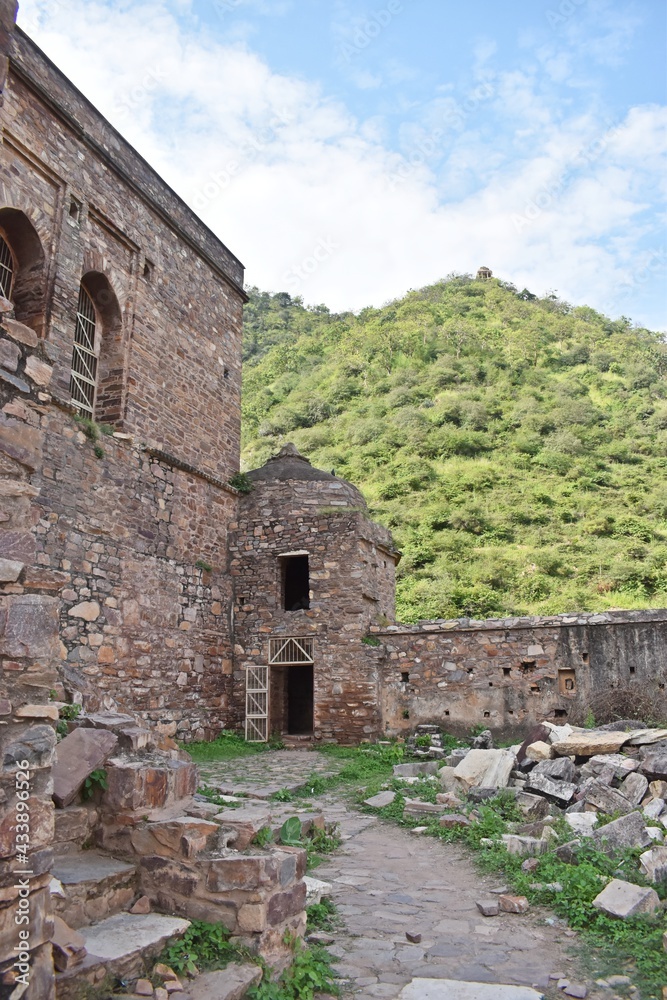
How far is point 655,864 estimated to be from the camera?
4789 millimetres

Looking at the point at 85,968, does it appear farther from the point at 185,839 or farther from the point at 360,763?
the point at 360,763

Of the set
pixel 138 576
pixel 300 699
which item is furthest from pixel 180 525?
pixel 300 699

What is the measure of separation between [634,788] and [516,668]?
4803 millimetres

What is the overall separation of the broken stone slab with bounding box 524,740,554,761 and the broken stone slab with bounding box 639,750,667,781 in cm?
128

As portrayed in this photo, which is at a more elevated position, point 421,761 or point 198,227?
point 198,227

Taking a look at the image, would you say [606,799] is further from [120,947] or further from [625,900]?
[120,947]

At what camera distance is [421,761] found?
1032 centimetres

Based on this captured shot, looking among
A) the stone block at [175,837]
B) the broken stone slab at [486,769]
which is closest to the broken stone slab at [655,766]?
the broken stone slab at [486,769]

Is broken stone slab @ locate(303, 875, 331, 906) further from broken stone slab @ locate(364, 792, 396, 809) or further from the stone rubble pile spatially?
broken stone slab @ locate(364, 792, 396, 809)

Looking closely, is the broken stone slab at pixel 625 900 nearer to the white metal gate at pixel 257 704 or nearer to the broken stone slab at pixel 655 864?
the broken stone slab at pixel 655 864

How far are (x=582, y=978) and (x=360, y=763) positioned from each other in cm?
683

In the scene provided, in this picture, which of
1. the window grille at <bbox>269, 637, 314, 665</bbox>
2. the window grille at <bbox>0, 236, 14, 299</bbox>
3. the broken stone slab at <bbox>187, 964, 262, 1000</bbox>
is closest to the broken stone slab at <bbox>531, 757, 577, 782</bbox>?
the broken stone slab at <bbox>187, 964, 262, 1000</bbox>

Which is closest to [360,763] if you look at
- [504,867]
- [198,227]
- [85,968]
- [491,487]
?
[504,867]

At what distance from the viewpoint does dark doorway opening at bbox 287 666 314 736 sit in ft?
54.4
